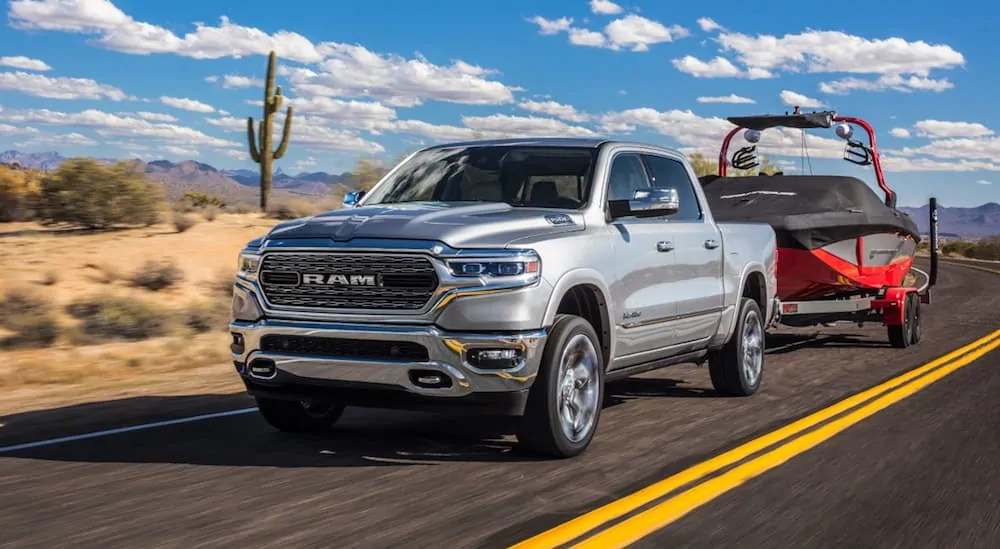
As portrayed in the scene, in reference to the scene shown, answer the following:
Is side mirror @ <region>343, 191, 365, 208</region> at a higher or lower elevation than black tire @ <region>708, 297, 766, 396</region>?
higher

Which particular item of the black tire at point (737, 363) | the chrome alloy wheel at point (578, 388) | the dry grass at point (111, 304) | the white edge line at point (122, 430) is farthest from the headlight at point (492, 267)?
the dry grass at point (111, 304)

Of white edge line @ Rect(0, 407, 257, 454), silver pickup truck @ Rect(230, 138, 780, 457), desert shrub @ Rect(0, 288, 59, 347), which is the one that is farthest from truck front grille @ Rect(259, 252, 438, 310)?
desert shrub @ Rect(0, 288, 59, 347)

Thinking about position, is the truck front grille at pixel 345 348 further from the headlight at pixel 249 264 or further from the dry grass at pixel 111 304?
the dry grass at pixel 111 304

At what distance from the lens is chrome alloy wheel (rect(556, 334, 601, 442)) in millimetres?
6914

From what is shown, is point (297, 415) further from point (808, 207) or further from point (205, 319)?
point (205, 319)

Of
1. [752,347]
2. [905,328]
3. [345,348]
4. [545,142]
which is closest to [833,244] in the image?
[905,328]

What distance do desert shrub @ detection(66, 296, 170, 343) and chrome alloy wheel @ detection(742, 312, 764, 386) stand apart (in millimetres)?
8434

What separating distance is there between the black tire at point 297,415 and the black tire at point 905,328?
849 centimetres

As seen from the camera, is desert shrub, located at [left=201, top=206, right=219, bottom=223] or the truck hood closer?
the truck hood

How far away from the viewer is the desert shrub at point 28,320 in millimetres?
14203

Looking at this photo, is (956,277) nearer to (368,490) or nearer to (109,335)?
(109,335)

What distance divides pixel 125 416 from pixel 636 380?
4845 mm

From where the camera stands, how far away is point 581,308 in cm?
748

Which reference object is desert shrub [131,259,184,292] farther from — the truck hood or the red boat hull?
the truck hood
